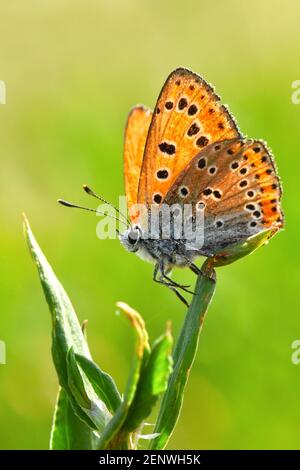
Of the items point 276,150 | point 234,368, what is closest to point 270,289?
point 234,368

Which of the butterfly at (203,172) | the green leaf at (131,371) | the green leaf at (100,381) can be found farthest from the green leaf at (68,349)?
the butterfly at (203,172)

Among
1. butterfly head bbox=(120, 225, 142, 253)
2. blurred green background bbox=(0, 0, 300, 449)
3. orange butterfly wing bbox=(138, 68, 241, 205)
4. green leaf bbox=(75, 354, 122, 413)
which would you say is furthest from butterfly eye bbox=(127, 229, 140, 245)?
green leaf bbox=(75, 354, 122, 413)

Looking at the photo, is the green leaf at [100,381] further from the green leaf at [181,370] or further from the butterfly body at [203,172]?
the butterfly body at [203,172]

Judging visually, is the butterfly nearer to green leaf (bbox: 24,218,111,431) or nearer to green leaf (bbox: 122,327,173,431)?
green leaf (bbox: 24,218,111,431)

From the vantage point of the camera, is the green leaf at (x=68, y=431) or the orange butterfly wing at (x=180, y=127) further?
the orange butterfly wing at (x=180, y=127)

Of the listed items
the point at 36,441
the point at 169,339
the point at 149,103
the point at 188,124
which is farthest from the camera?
the point at 149,103

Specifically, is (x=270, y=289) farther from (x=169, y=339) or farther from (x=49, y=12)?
(x=49, y=12)
